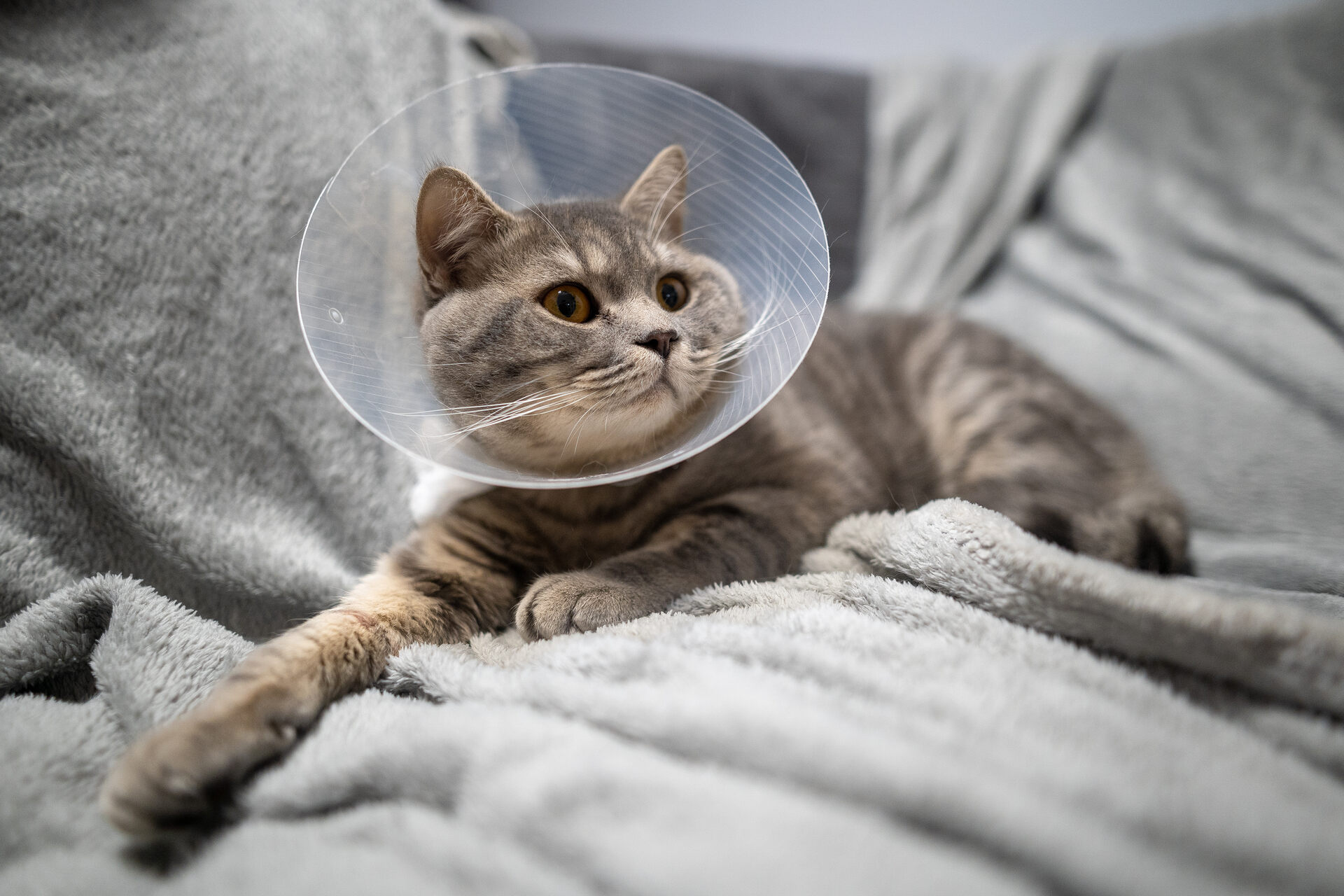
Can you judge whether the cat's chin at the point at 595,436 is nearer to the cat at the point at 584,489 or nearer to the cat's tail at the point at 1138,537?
the cat at the point at 584,489

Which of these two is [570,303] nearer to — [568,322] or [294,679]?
[568,322]

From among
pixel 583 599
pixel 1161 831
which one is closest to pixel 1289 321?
pixel 1161 831

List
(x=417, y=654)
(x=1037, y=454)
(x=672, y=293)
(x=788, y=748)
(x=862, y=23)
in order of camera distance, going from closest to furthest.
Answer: (x=788, y=748) → (x=417, y=654) → (x=672, y=293) → (x=1037, y=454) → (x=862, y=23)

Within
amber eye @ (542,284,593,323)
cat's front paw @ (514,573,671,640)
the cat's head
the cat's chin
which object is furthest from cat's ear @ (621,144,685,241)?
cat's front paw @ (514,573,671,640)

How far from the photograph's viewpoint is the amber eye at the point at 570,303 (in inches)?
41.1

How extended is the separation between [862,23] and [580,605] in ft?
7.41

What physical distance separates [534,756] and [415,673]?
29 cm

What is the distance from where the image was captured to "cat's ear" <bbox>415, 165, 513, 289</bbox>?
98cm

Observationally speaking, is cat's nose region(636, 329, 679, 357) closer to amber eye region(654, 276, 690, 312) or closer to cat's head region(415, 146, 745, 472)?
cat's head region(415, 146, 745, 472)

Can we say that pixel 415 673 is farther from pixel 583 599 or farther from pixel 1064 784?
pixel 1064 784

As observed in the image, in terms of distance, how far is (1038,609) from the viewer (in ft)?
2.80

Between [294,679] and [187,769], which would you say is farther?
[294,679]

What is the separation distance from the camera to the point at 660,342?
981mm

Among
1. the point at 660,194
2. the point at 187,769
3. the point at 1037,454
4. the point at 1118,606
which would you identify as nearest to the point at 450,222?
the point at 660,194
